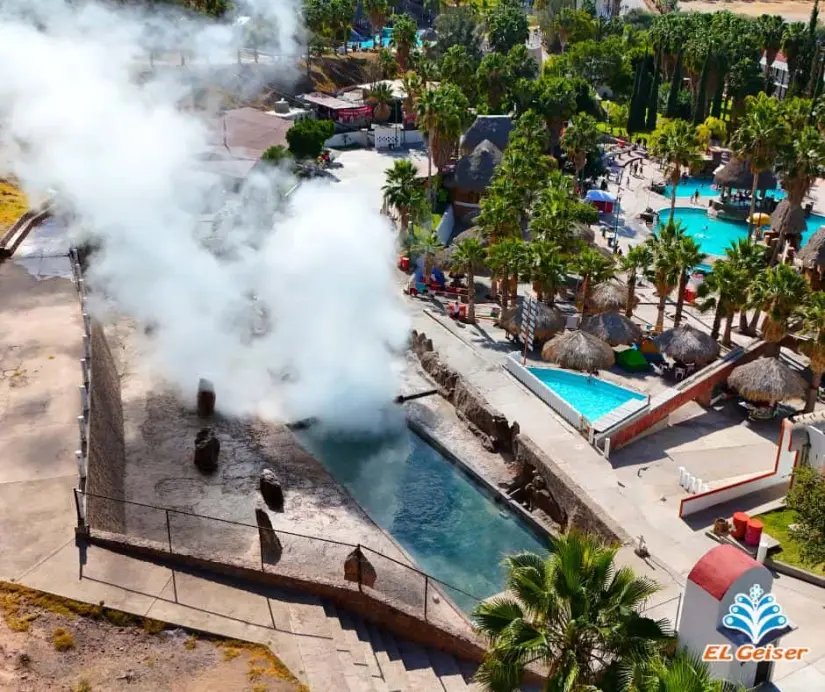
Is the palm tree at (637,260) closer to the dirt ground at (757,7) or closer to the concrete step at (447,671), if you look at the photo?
the concrete step at (447,671)

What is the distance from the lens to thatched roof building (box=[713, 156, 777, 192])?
2410 inches

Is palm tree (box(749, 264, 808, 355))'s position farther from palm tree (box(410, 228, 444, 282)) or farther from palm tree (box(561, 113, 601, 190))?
palm tree (box(561, 113, 601, 190))

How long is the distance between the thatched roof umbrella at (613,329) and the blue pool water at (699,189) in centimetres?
3028

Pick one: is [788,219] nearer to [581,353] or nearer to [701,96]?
[581,353]

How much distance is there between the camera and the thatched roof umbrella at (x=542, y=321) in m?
39.8

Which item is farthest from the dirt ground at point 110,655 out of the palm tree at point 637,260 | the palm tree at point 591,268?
the palm tree at point 637,260

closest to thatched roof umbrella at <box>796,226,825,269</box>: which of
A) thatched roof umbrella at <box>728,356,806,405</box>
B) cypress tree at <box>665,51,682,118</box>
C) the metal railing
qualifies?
thatched roof umbrella at <box>728,356,806,405</box>

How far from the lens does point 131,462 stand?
1180 inches

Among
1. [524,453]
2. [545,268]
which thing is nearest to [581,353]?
[545,268]

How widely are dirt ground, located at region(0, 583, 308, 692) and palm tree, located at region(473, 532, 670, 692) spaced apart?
5.49 m

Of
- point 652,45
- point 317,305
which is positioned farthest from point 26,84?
point 652,45

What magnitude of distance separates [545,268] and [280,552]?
2047cm

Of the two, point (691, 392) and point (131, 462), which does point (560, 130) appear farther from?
point (131, 462)

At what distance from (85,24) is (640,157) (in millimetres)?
45318
